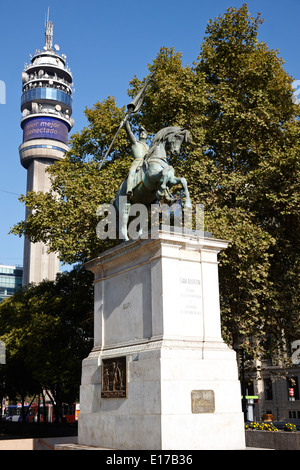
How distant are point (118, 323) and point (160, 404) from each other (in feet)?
9.84

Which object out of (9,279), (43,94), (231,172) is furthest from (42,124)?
(231,172)

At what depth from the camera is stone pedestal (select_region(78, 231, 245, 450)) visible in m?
10.6

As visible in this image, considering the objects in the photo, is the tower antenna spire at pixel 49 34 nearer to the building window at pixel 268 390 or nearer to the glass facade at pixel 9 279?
the glass facade at pixel 9 279

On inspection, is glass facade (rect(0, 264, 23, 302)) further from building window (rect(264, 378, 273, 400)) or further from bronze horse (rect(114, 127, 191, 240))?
bronze horse (rect(114, 127, 191, 240))

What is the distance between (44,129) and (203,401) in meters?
117

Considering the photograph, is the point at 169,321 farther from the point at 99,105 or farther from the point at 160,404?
the point at 99,105

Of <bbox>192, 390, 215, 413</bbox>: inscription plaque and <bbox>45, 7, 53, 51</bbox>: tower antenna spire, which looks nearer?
<bbox>192, 390, 215, 413</bbox>: inscription plaque

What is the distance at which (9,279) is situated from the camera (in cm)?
15650

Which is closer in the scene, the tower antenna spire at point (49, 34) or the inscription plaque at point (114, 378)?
the inscription plaque at point (114, 378)

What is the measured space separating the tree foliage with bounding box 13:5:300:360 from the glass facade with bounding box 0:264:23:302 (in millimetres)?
133344

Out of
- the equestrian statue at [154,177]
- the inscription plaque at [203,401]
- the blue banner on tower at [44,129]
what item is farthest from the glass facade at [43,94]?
the inscription plaque at [203,401]

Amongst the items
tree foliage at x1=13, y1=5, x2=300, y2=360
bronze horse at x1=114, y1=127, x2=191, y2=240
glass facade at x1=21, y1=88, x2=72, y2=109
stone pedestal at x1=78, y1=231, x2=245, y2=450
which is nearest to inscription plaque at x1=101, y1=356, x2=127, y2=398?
stone pedestal at x1=78, y1=231, x2=245, y2=450

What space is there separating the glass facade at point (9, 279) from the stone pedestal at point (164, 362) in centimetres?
14654

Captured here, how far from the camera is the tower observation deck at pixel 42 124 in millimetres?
119500
